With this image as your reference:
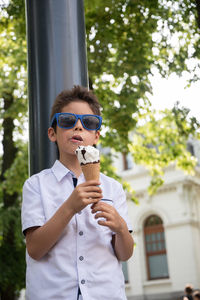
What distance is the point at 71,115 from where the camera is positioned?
70.6 inches

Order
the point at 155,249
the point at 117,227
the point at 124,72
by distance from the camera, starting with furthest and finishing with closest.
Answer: the point at 155,249 → the point at 124,72 → the point at 117,227

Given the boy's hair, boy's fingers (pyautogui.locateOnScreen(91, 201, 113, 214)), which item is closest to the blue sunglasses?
the boy's hair

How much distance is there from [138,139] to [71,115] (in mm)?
8870

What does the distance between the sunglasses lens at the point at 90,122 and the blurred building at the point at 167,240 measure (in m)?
17.1

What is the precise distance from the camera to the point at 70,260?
1.59m

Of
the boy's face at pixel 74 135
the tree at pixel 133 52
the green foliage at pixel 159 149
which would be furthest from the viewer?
the green foliage at pixel 159 149

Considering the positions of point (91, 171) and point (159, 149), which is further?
point (159, 149)

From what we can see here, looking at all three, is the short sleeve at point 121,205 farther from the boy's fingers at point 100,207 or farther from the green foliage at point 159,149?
the green foliage at point 159,149

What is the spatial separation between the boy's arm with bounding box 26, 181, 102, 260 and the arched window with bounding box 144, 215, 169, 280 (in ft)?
61.8

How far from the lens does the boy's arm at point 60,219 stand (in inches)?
59.3

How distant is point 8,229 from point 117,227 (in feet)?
30.4

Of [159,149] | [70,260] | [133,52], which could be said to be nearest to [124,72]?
[133,52]

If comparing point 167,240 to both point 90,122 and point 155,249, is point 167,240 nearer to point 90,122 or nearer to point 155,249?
point 155,249

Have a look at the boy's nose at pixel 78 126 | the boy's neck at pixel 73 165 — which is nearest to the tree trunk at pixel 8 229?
the boy's neck at pixel 73 165
